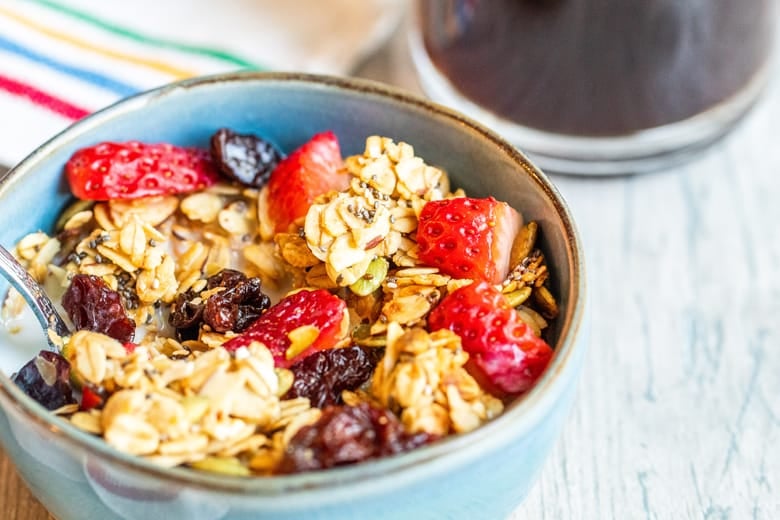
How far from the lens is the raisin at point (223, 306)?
925mm

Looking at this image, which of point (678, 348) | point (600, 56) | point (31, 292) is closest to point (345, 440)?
point (31, 292)

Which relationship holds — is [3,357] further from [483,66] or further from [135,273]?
[483,66]

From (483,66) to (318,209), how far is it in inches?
22.0

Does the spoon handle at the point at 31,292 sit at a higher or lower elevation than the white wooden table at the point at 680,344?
higher

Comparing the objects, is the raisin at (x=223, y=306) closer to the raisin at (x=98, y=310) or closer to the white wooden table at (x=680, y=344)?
the raisin at (x=98, y=310)

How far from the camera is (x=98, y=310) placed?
93 centimetres

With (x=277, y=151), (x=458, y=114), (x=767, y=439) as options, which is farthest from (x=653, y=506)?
(x=277, y=151)

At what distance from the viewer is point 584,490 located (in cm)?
108

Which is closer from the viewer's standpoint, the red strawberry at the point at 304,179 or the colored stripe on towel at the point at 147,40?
the red strawberry at the point at 304,179

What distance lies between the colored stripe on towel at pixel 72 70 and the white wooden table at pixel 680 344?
43cm

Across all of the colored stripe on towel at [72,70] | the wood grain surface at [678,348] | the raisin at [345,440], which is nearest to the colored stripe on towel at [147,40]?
the colored stripe on towel at [72,70]

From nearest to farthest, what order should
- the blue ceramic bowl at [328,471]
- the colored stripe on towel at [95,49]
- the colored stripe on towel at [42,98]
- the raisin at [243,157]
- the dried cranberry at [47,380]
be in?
1. the blue ceramic bowl at [328,471]
2. the dried cranberry at [47,380]
3. the raisin at [243,157]
4. the colored stripe on towel at [42,98]
5. the colored stripe on towel at [95,49]

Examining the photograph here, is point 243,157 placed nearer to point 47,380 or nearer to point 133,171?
point 133,171

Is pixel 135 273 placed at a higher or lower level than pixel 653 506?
higher
